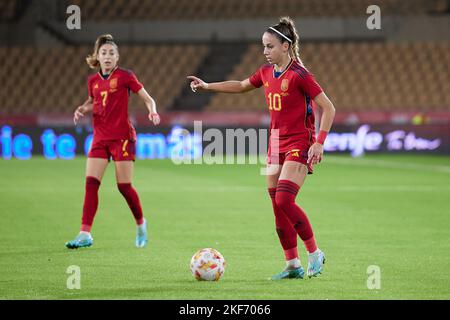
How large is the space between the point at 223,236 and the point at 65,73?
19.9 meters

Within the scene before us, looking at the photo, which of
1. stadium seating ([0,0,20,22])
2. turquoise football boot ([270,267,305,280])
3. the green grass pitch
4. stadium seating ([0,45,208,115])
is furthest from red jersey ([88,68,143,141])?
stadium seating ([0,0,20,22])

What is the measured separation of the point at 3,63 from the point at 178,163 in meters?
8.69

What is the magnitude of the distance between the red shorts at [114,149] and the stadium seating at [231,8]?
2100cm

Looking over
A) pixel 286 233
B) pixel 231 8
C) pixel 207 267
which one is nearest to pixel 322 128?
pixel 286 233

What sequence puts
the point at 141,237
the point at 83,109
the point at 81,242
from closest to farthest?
the point at 81,242 → the point at 141,237 → the point at 83,109

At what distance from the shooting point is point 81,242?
31.3 feet

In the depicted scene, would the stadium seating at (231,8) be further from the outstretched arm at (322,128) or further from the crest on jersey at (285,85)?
the outstretched arm at (322,128)

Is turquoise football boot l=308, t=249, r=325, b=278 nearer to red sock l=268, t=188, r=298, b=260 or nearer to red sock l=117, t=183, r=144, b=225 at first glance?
red sock l=268, t=188, r=298, b=260

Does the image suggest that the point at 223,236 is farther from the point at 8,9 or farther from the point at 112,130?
the point at 8,9

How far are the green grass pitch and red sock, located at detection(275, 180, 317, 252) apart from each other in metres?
0.36

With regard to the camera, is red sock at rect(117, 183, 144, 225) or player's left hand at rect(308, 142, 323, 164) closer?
player's left hand at rect(308, 142, 323, 164)

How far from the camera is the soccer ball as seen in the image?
7.54 m

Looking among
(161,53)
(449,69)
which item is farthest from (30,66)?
(449,69)

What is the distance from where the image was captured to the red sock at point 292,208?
759cm
